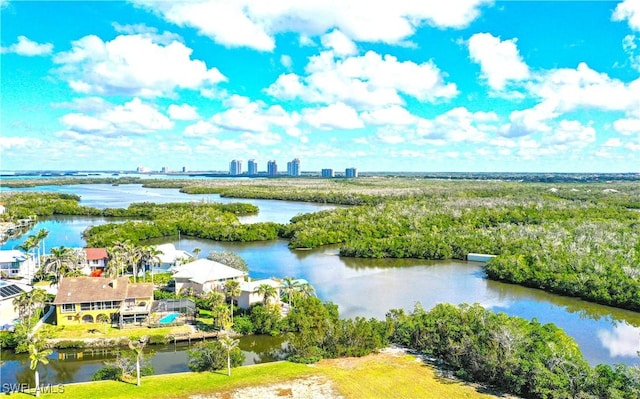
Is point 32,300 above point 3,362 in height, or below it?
above

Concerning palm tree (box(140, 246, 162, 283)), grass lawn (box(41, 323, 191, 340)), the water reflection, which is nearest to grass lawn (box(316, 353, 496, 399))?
grass lawn (box(41, 323, 191, 340))

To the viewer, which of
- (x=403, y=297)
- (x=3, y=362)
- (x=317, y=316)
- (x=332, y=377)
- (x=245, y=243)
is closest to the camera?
(x=332, y=377)

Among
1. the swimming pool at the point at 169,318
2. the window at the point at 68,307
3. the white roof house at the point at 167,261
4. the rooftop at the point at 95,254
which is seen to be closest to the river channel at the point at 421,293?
the swimming pool at the point at 169,318

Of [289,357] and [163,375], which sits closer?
[163,375]

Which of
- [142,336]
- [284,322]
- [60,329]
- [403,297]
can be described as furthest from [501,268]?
[60,329]

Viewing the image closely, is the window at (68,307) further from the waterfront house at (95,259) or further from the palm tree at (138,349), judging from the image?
the waterfront house at (95,259)

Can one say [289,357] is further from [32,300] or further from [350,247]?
[350,247]
